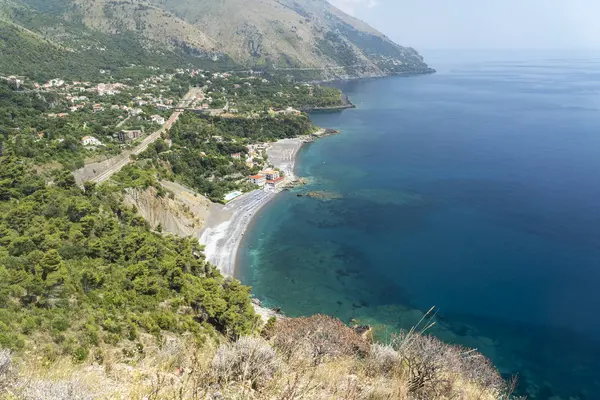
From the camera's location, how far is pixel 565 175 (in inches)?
2339

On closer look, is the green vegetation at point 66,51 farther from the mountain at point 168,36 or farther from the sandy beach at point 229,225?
the sandy beach at point 229,225

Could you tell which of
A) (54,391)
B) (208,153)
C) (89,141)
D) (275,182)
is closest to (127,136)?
(89,141)

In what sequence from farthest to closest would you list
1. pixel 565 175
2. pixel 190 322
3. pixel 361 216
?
pixel 565 175
pixel 361 216
pixel 190 322

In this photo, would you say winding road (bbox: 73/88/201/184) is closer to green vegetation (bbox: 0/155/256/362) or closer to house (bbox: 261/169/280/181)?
green vegetation (bbox: 0/155/256/362)

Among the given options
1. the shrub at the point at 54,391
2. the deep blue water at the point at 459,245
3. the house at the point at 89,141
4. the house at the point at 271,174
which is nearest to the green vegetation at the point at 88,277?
the shrub at the point at 54,391

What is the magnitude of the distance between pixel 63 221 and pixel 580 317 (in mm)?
38944

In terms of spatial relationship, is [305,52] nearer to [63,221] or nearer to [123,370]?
[63,221]

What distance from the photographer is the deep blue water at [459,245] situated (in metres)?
27.9

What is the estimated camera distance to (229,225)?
140 feet

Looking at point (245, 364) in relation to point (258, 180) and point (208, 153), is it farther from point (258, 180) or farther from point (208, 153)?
point (208, 153)

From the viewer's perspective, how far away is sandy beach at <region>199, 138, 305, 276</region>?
3638 centimetres

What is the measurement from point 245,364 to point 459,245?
38677 millimetres

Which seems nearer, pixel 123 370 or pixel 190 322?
pixel 123 370

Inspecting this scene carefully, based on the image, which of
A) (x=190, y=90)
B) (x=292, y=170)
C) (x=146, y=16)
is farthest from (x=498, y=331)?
(x=146, y=16)
